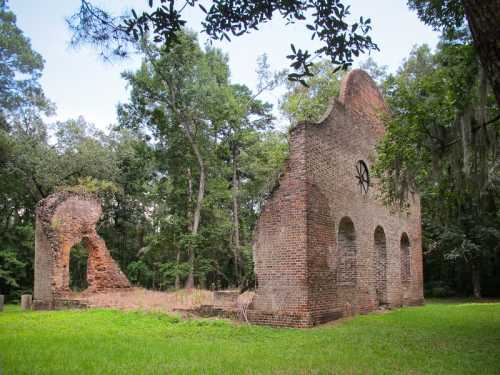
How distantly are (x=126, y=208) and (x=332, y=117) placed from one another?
73.5 feet

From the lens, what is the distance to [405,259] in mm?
18188

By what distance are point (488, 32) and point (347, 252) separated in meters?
11.5

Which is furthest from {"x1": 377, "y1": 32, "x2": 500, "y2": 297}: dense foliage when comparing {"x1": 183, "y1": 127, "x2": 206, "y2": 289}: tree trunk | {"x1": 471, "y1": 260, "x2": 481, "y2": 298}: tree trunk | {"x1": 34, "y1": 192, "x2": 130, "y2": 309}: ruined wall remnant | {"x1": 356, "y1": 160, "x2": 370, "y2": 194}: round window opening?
{"x1": 471, "y1": 260, "x2": 481, "y2": 298}: tree trunk

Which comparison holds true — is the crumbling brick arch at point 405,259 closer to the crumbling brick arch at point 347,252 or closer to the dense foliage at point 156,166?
the crumbling brick arch at point 347,252

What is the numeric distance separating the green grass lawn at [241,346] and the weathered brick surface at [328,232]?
0.88 m

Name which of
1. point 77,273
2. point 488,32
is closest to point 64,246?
point 77,273

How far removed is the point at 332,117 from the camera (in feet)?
44.0

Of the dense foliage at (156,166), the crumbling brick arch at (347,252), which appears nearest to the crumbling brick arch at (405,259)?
the crumbling brick arch at (347,252)

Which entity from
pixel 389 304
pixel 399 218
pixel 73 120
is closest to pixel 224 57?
pixel 73 120

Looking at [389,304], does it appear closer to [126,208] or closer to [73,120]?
[126,208]

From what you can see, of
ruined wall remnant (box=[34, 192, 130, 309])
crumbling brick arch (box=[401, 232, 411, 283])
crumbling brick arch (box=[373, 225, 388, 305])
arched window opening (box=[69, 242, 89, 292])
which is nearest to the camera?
crumbling brick arch (box=[373, 225, 388, 305])

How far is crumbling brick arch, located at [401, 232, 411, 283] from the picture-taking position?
1803cm

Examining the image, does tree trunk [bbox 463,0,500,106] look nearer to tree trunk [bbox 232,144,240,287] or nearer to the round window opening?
the round window opening

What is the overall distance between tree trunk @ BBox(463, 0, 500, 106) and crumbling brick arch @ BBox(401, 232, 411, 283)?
15871 mm
